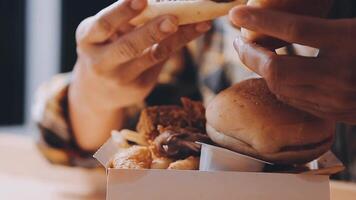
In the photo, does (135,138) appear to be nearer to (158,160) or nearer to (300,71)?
(158,160)

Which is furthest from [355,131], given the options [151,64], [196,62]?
[151,64]

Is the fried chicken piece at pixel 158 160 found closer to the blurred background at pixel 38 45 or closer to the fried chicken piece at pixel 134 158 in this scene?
the fried chicken piece at pixel 134 158

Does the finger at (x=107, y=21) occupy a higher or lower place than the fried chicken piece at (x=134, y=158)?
higher

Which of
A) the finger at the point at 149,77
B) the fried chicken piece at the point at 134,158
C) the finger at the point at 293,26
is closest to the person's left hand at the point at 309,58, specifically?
the finger at the point at 293,26

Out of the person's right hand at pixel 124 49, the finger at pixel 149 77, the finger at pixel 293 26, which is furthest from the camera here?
the finger at pixel 149 77

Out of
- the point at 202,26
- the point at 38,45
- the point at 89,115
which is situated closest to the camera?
the point at 202,26

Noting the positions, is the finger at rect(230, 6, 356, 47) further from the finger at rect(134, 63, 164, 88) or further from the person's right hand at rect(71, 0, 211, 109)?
the finger at rect(134, 63, 164, 88)

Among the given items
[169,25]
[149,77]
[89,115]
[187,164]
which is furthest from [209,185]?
[89,115]

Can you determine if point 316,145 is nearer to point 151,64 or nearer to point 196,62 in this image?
point 151,64
